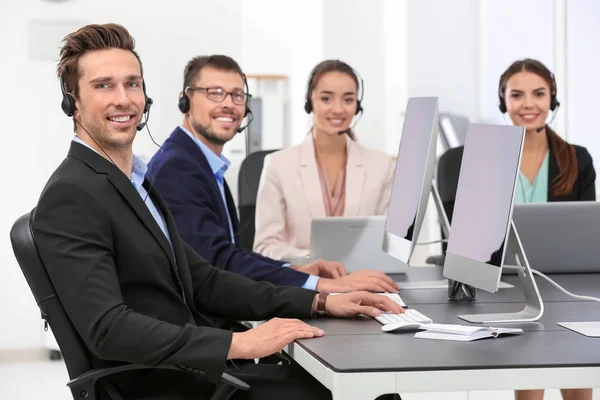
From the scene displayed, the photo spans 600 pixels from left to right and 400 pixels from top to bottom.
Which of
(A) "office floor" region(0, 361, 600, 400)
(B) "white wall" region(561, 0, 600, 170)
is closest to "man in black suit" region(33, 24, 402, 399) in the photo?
(A) "office floor" region(0, 361, 600, 400)

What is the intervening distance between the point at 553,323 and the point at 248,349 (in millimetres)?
697

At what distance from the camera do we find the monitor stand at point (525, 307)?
206 cm

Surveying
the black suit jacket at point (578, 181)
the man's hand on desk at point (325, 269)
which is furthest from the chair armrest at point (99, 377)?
the black suit jacket at point (578, 181)

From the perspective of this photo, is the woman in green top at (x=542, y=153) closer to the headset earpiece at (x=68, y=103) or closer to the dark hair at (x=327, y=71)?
the dark hair at (x=327, y=71)

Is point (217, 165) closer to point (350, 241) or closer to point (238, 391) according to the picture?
point (350, 241)

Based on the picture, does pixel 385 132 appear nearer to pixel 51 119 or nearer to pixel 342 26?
pixel 342 26

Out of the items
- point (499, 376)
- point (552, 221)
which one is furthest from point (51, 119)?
point (499, 376)

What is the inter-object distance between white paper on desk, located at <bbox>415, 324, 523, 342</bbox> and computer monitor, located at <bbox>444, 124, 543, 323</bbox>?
0.17m

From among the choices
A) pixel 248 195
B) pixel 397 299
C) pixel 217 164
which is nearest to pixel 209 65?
pixel 217 164

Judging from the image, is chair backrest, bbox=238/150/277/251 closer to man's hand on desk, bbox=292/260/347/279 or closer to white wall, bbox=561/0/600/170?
man's hand on desk, bbox=292/260/347/279

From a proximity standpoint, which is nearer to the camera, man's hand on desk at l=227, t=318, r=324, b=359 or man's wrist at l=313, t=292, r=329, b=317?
man's hand on desk at l=227, t=318, r=324, b=359

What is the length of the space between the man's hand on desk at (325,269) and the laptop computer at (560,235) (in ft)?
1.88

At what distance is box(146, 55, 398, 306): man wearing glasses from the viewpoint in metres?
2.59

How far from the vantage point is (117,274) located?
1887 mm
